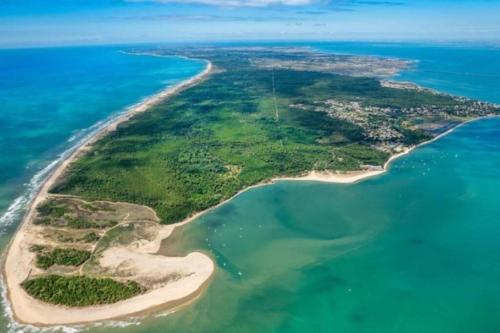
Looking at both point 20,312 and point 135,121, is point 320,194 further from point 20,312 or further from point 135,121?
point 135,121

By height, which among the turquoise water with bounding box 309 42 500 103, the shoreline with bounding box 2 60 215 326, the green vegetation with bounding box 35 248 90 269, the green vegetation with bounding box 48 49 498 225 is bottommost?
the shoreline with bounding box 2 60 215 326

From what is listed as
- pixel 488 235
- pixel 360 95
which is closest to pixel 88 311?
pixel 488 235

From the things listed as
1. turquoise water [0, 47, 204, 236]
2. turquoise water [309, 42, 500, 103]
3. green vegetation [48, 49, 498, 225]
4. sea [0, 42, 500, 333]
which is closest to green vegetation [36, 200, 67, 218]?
sea [0, 42, 500, 333]

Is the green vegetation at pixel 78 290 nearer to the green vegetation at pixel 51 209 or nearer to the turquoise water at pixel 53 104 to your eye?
the green vegetation at pixel 51 209

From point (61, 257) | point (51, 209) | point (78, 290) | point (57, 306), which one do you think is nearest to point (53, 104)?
point (51, 209)

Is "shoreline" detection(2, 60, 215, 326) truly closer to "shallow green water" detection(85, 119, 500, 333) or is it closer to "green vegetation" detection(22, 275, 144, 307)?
"green vegetation" detection(22, 275, 144, 307)

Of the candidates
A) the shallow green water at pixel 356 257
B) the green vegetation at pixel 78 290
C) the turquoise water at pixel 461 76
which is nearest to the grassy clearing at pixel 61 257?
the green vegetation at pixel 78 290

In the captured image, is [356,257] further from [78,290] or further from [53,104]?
[53,104]
